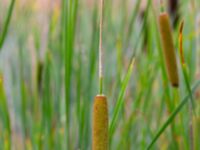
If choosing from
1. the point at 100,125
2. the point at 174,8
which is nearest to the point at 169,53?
the point at 100,125

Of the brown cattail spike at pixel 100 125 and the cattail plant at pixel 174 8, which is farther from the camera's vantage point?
the cattail plant at pixel 174 8

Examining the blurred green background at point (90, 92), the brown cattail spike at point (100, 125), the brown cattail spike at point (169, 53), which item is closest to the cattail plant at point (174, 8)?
the blurred green background at point (90, 92)

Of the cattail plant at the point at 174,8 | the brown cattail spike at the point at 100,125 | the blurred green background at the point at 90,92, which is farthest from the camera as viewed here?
the cattail plant at the point at 174,8

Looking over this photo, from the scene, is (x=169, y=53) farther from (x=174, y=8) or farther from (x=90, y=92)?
(x=174, y=8)

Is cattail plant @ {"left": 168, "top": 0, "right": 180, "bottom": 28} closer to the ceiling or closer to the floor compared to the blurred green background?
closer to the ceiling

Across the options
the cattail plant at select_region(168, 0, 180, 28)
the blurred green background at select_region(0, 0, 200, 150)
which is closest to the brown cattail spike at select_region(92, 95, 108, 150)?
A: the blurred green background at select_region(0, 0, 200, 150)

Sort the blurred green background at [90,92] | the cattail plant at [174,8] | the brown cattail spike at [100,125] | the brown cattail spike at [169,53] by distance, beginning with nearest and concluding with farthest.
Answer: the brown cattail spike at [100,125] < the brown cattail spike at [169,53] < the blurred green background at [90,92] < the cattail plant at [174,8]

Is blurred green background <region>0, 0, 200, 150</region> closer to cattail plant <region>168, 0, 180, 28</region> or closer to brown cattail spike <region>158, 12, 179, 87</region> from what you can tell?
brown cattail spike <region>158, 12, 179, 87</region>

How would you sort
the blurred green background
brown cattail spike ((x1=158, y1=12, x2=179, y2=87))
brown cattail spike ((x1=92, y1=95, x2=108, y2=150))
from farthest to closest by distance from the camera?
the blurred green background → brown cattail spike ((x1=158, y1=12, x2=179, y2=87)) → brown cattail spike ((x1=92, y1=95, x2=108, y2=150))

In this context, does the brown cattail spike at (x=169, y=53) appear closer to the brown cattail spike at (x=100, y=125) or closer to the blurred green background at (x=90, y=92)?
the blurred green background at (x=90, y=92)

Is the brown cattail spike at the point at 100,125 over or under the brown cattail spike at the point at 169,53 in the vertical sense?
under

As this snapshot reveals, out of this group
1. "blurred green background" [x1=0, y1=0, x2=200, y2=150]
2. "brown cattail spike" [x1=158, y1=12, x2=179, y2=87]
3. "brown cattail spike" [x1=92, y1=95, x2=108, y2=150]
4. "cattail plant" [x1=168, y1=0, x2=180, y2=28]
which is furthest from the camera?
"cattail plant" [x1=168, y1=0, x2=180, y2=28]

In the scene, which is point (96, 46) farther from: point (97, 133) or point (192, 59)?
point (97, 133)
